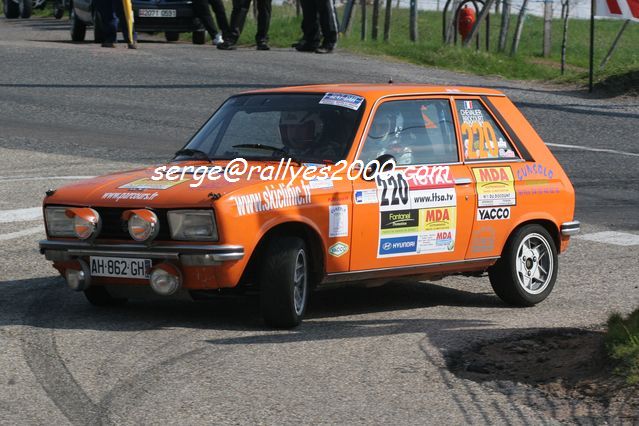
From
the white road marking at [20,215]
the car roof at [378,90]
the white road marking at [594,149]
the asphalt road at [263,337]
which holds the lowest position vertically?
the white road marking at [594,149]

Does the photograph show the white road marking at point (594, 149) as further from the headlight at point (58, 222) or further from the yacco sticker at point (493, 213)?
the headlight at point (58, 222)

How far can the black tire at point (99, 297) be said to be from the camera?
8.01 meters

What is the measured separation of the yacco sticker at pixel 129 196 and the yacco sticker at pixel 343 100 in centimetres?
153

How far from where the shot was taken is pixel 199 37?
84.9 feet

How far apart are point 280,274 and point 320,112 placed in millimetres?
1404

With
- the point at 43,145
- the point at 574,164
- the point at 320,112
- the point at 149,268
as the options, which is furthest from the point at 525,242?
the point at 43,145

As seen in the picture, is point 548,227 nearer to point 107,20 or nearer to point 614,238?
point 614,238

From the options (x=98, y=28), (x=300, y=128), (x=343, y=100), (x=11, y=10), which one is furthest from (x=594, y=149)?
(x=11, y=10)

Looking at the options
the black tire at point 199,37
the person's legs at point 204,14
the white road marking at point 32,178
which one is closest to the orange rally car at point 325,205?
the white road marking at point 32,178

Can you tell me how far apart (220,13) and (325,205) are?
56.1ft

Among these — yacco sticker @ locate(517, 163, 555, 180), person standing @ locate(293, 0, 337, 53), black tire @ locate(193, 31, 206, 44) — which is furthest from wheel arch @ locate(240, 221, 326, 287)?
black tire @ locate(193, 31, 206, 44)

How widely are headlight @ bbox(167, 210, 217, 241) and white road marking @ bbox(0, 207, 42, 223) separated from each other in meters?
4.06

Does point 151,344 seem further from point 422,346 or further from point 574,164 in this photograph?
point 574,164

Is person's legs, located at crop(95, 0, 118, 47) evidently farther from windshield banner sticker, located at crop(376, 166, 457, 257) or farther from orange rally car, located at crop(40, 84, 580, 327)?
windshield banner sticker, located at crop(376, 166, 457, 257)
